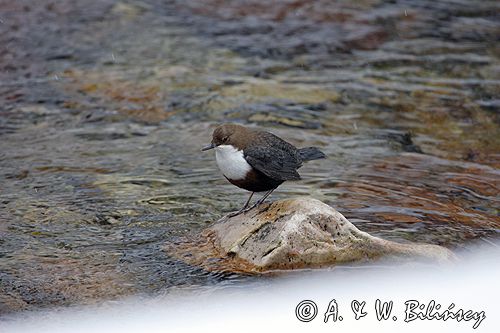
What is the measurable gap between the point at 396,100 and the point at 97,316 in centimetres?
512

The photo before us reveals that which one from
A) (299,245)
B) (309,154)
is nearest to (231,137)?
(309,154)

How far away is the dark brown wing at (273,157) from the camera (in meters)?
5.11

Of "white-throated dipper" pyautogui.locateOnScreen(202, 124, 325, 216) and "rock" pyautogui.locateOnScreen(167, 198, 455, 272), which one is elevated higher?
"white-throated dipper" pyautogui.locateOnScreen(202, 124, 325, 216)

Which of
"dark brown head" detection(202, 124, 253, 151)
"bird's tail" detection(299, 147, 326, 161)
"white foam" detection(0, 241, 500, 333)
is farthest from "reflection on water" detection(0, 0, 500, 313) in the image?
"dark brown head" detection(202, 124, 253, 151)

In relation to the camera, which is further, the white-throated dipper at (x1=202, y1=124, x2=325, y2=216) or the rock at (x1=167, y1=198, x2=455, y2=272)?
the white-throated dipper at (x1=202, y1=124, x2=325, y2=216)

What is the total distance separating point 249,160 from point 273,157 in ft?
0.56

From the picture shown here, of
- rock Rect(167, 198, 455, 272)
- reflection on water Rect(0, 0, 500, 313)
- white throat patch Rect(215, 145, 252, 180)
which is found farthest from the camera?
reflection on water Rect(0, 0, 500, 313)

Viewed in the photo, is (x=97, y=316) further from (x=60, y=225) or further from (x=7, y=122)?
(x=7, y=122)

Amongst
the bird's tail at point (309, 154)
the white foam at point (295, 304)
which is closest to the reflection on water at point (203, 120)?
the white foam at point (295, 304)

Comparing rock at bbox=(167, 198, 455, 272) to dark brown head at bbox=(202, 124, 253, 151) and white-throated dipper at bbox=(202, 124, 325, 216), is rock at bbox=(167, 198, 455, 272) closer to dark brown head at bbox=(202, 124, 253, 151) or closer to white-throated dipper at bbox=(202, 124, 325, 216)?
white-throated dipper at bbox=(202, 124, 325, 216)

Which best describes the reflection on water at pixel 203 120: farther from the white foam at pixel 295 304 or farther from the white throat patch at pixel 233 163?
the white throat patch at pixel 233 163

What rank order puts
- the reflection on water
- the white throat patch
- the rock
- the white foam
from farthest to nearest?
the reflection on water
the white throat patch
the rock
the white foam

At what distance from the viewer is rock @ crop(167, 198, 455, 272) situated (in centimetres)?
485

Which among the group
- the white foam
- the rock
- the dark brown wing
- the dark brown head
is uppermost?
the dark brown head
